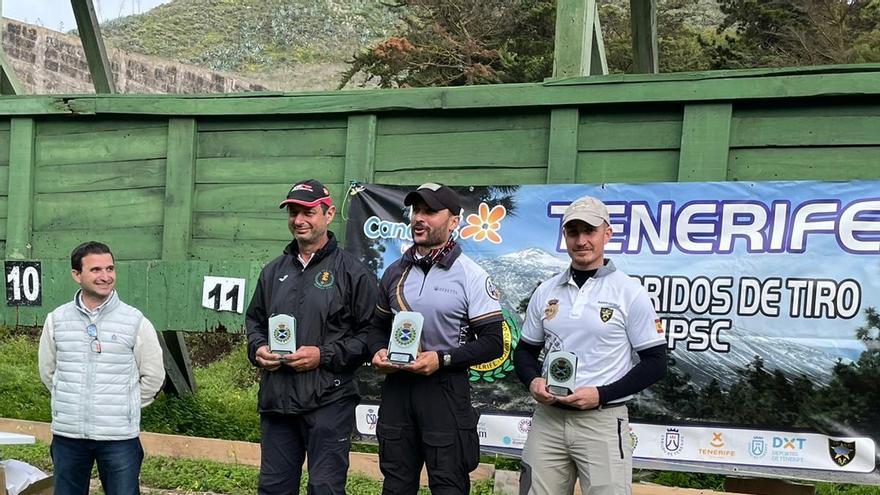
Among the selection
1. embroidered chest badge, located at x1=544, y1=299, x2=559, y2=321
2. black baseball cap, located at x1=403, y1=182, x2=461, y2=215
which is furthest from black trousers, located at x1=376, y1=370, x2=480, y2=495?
Result: black baseball cap, located at x1=403, y1=182, x2=461, y2=215

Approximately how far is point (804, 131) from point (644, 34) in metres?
2.03

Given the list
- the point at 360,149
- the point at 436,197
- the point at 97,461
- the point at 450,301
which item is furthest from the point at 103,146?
the point at 450,301

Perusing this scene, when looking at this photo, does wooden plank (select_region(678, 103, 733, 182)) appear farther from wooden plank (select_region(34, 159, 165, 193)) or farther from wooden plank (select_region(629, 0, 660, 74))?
wooden plank (select_region(34, 159, 165, 193))

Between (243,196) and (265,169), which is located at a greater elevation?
(265,169)

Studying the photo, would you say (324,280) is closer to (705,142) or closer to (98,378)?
(98,378)

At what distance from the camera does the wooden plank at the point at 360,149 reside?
5543 millimetres

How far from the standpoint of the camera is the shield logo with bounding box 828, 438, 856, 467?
465 centimetres

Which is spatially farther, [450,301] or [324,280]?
[324,280]

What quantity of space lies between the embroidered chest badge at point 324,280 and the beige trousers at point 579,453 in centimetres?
109

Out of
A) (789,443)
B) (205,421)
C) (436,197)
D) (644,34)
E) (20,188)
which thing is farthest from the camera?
(205,421)

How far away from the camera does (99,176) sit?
6.21 meters

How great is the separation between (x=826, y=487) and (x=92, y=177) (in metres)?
5.44

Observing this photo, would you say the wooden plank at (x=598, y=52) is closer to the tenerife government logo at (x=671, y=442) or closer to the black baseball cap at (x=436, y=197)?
the black baseball cap at (x=436, y=197)

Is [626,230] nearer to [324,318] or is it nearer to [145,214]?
[324,318]
